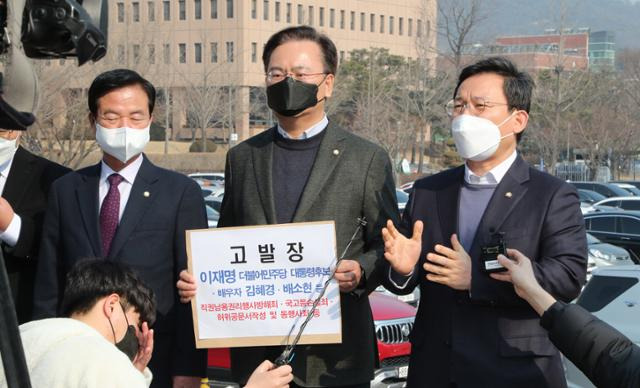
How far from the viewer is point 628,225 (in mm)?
20109

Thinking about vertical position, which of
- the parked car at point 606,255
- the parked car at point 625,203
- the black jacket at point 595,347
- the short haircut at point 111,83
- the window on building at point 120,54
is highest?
the window on building at point 120,54

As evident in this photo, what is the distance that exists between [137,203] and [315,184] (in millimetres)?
883

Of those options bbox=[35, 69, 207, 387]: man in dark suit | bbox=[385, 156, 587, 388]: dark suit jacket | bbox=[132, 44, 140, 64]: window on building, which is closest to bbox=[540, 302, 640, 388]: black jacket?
bbox=[385, 156, 587, 388]: dark suit jacket

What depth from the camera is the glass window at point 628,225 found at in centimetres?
1986

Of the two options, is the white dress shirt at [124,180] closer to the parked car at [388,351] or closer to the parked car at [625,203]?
the parked car at [388,351]

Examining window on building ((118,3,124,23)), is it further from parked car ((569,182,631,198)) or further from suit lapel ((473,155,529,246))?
suit lapel ((473,155,529,246))

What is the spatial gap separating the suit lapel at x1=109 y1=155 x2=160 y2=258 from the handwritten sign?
1.63ft

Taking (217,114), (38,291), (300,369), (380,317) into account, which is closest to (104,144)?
(38,291)

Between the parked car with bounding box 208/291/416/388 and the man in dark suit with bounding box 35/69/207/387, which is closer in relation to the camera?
the man in dark suit with bounding box 35/69/207/387

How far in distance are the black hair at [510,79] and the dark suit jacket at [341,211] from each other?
562mm

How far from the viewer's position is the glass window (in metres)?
19.9

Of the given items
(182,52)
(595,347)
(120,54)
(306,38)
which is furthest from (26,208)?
(182,52)

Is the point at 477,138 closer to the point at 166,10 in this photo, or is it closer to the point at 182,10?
the point at 166,10

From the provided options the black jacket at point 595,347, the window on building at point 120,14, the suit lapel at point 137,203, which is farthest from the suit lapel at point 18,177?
the window on building at point 120,14
